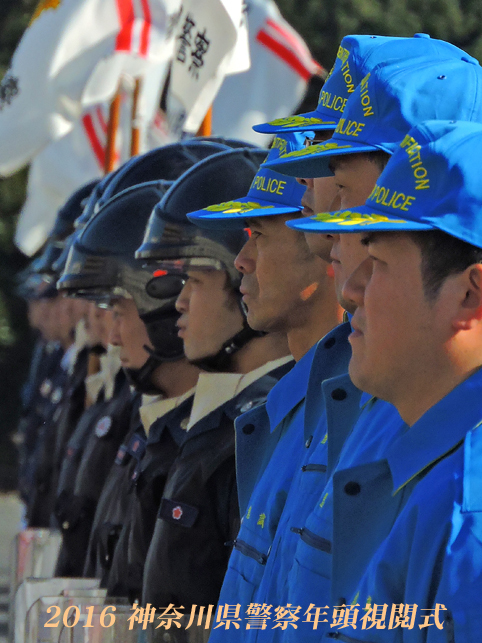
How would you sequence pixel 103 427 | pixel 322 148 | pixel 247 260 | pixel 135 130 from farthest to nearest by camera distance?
pixel 135 130 < pixel 103 427 < pixel 247 260 < pixel 322 148

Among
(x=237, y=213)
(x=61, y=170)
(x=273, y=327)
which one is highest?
(x=237, y=213)

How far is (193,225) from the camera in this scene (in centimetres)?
396

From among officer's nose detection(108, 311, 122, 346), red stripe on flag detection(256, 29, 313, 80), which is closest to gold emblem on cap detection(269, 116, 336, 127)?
officer's nose detection(108, 311, 122, 346)

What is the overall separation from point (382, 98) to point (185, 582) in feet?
4.95

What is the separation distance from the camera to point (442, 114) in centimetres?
242

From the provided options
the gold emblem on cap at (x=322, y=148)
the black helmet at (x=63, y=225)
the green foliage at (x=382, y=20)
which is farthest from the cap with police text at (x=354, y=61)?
the green foliage at (x=382, y=20)

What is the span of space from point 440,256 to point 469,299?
0.08 meters

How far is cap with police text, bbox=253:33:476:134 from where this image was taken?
2656 mm

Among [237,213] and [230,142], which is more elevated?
[237,213]

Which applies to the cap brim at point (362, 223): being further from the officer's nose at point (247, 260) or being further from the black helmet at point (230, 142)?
the black helmet at point (230, 142)

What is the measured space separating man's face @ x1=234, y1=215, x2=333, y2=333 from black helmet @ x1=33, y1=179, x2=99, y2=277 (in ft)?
14.9

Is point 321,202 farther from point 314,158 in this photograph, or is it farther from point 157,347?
point 157,347

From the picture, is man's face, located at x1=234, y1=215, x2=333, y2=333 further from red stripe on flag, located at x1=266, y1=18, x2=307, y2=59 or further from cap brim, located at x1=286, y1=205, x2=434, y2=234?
red stripe on flag, located at x1=266, y1=18, x2=307, y2=59

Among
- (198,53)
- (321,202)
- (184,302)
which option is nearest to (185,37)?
(198,53)
